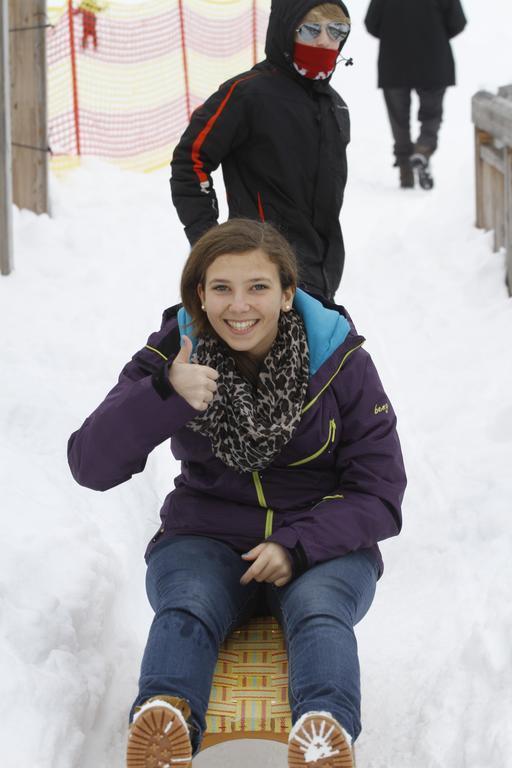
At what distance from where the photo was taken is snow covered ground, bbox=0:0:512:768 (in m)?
3.08

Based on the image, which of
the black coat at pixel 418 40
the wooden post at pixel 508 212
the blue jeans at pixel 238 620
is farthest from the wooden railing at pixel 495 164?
the blue jeans at pixel 238 620

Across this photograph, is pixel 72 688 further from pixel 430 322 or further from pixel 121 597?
pixel 430 322

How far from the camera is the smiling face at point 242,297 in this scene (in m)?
2.83

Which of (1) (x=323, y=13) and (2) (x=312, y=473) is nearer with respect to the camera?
(2) (x=312, y=473)

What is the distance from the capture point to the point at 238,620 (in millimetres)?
2930

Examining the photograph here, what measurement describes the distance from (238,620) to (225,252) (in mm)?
942

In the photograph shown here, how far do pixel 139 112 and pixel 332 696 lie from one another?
36.8 ft

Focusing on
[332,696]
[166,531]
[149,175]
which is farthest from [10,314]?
[149,175]

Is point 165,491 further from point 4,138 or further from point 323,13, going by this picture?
point 4,138

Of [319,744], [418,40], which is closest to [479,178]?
[418,40]

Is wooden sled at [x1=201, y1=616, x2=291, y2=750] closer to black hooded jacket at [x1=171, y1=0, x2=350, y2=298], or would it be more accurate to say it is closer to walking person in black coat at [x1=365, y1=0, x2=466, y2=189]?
black hooded jacket at [x1=171, y1=0, x2=350, y2=298]

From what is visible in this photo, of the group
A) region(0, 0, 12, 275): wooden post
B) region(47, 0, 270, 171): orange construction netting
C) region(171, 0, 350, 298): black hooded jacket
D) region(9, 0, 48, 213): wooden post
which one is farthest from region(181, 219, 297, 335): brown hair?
region(47, 0, 270, 171): orange construction netting

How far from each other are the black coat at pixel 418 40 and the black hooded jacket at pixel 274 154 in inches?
275

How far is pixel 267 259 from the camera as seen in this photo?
2.87 m
